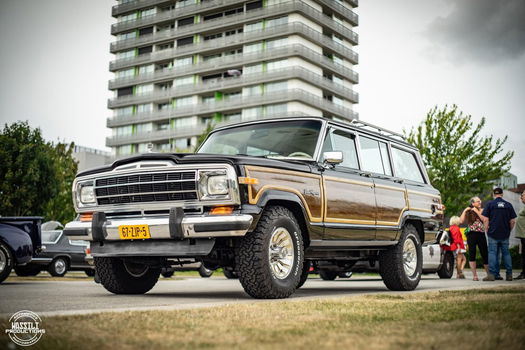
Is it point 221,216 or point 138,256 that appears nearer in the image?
point 221,216

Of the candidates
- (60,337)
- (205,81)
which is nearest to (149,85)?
(205,81)

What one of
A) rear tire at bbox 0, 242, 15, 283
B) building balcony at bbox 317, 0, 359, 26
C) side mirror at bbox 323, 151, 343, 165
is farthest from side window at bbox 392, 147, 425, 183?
building balcony at bbox 317, 0, 359, 26

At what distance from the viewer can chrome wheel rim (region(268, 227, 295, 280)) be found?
6.81 metres

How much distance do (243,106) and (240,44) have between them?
6959mm

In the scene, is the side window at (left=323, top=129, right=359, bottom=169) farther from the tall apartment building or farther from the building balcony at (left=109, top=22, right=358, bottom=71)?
the building balcony at (left=109, top=22, right=358, bottom=71)

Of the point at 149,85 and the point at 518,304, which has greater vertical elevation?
the point at 149,85

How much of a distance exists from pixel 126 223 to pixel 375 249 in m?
3.75

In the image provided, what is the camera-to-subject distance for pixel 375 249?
8.81 m

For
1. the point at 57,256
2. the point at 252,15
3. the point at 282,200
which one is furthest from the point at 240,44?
the point at 282,200

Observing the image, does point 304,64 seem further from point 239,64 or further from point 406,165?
point 406,165

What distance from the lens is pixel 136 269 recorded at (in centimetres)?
806

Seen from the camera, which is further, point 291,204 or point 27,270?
point 27,270

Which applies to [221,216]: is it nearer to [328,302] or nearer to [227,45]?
[328,302]

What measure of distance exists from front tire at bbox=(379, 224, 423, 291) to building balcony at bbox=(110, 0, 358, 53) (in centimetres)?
5594
